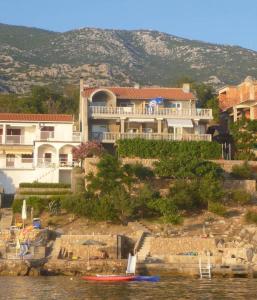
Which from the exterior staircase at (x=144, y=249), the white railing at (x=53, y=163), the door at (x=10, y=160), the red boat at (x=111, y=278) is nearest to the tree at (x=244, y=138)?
the white railing at (x=53, y=163)

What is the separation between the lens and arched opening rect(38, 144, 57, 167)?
185ft

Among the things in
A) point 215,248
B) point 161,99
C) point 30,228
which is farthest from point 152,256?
point 161,99

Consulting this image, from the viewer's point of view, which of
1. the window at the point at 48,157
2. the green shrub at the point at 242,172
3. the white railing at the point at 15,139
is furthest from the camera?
the white railing at the point at 15,139

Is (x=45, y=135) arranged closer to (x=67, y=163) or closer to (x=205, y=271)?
(x=67, y=163)

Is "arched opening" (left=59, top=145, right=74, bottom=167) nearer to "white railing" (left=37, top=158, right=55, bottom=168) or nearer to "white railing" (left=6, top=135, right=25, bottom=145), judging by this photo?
"white railing" (left=37, top=158, right=55, bottom=168)

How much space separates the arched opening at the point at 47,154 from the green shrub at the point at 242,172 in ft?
47.3

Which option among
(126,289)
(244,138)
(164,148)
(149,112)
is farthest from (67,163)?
(126,289)

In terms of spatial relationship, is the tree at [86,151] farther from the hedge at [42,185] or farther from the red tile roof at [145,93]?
the red tile roof at [145,93]

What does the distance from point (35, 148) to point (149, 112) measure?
Answer: 33.7 ft

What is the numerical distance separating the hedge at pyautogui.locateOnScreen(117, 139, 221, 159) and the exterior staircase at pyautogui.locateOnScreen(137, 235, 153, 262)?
13398 mm

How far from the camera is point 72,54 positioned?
12156cm

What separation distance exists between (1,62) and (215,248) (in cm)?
7896

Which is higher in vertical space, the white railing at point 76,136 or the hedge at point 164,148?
the white railing at point 76,136

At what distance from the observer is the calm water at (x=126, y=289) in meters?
28.7
